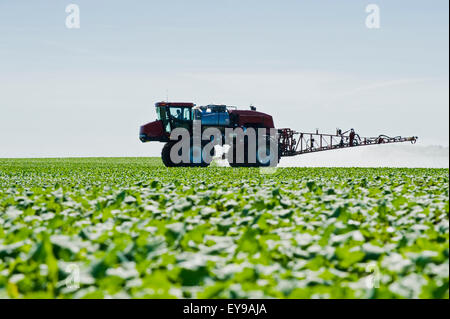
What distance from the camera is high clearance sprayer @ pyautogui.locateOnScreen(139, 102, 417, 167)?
82.2 ft

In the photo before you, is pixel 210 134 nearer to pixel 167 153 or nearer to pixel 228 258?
pixel 167 153

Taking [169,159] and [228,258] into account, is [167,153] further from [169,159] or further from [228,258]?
[228,258]

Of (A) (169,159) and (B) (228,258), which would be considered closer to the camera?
(B) (228,258)

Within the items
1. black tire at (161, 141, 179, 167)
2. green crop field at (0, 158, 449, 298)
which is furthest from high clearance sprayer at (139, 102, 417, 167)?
green crop field at (0, 158, 449, 298)

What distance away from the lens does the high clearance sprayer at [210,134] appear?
2505 centimetres

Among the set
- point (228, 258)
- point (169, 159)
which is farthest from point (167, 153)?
point (228, 258)

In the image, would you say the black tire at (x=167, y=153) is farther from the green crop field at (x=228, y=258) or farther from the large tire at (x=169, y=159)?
the green crop field at (x=228, y=258)

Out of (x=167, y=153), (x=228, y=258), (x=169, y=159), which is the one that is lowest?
(x=228, y=258)

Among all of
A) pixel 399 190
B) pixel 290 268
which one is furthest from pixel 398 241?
pixel 399 190

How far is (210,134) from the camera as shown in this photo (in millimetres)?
25656

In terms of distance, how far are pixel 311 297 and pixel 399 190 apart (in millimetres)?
8197

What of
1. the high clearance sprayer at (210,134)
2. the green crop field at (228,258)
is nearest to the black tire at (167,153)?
the high clearance sprayer at (210,134)

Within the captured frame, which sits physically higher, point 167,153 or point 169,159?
point 167,153

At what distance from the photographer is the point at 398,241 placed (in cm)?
572
